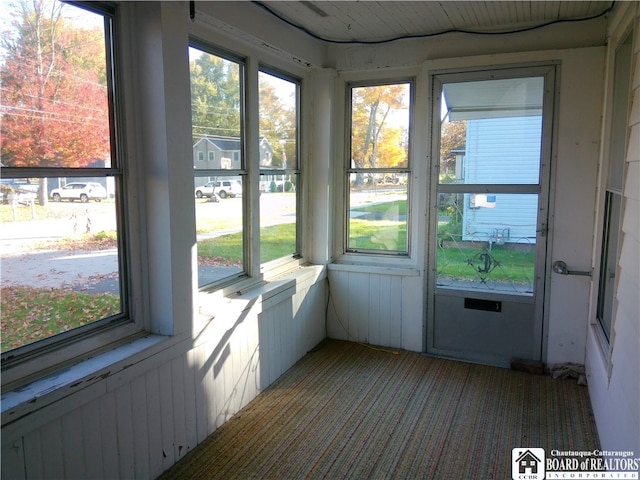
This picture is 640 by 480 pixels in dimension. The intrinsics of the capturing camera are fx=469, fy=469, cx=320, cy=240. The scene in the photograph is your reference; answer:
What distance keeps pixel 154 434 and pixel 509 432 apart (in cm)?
197

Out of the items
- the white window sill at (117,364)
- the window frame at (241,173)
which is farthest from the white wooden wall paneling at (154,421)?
the window frame at (241,173)

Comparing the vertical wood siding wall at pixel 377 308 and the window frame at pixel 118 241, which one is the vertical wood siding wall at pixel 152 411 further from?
the vertical wood siding wall at pixel 377 308

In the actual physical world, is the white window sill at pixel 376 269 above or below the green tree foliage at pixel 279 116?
below

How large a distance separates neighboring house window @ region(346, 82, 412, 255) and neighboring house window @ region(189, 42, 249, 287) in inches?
49.4

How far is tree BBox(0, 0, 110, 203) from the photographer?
5.73ft

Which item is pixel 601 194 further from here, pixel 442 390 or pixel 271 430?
pixel 271 430

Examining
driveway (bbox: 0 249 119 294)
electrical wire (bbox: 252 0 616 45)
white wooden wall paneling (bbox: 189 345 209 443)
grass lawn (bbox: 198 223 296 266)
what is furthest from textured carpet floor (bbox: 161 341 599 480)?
electrical wire (bbox: 252 0 616 45)

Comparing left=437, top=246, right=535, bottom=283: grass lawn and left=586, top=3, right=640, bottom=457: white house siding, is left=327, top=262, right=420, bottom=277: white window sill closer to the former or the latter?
left=437, top=246, right=535, bottom=283: grass lawn

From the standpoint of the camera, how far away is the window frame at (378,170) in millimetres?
3863

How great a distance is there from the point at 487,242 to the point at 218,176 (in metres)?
2.10

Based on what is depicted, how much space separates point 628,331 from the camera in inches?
78.0

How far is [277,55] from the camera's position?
11.2 feet

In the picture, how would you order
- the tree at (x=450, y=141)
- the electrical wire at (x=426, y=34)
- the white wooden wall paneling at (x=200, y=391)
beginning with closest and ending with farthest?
the white wooden wall paneling at (x=200, y=391), the electrical wire at (x=426, y=34), the tree at (x=450, y=141)

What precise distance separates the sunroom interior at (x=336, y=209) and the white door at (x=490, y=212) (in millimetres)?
16
